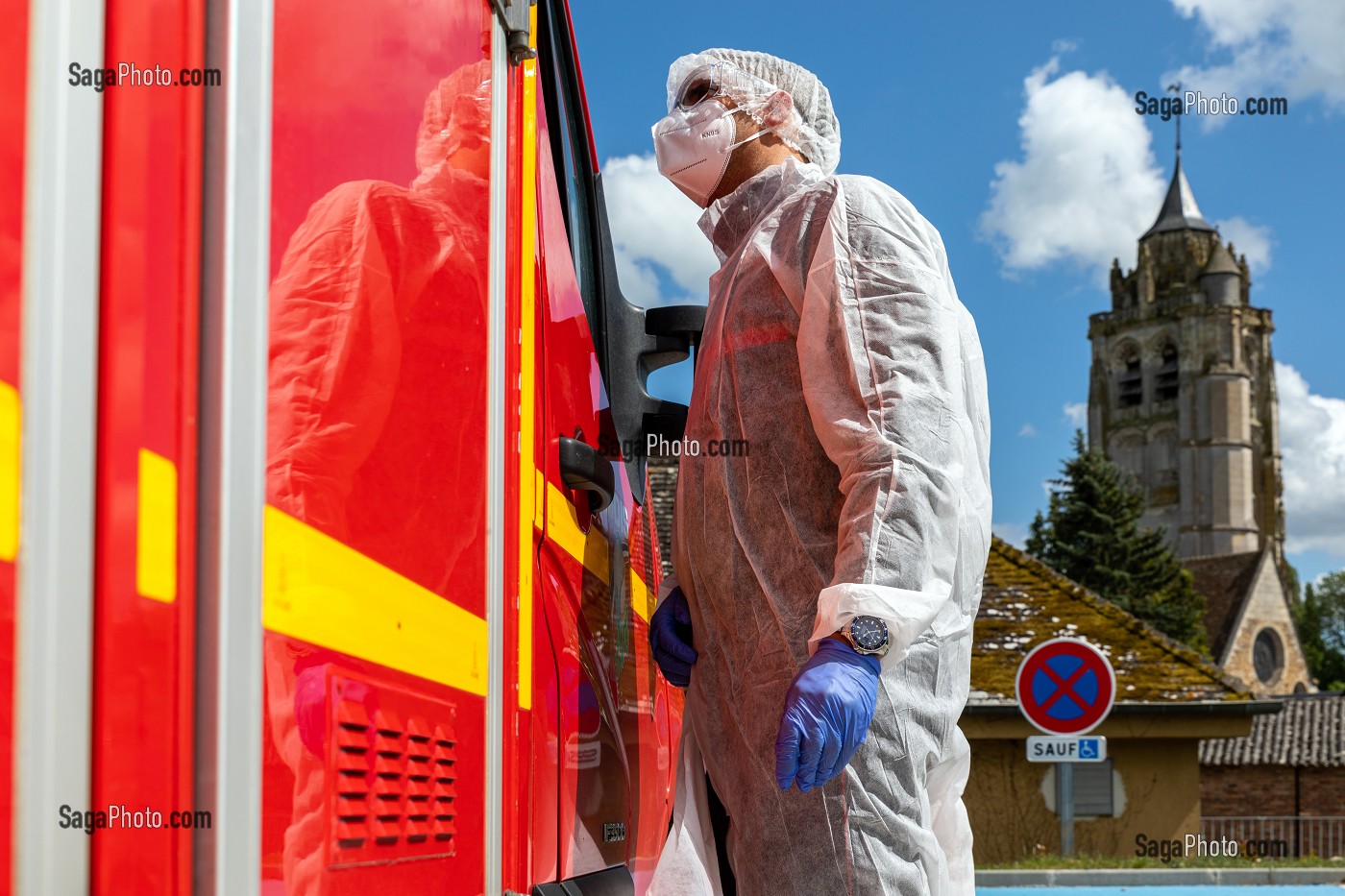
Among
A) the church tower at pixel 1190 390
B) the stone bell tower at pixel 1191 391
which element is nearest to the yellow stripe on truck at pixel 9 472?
the church tower at pixel 1190 390

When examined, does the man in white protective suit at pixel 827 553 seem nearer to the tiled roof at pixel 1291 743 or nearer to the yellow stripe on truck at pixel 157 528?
the yellow stripe on truck at pixel 157 528

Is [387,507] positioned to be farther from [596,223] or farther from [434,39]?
[596,223]

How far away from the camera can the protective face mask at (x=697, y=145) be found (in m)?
2.57

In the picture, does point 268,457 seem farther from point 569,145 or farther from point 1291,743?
point 1291,743

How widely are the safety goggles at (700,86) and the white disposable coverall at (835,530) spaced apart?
9.1 inches

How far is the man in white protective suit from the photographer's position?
2018 millimetres

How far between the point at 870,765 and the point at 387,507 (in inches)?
37.2

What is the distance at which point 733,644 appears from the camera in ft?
7.43

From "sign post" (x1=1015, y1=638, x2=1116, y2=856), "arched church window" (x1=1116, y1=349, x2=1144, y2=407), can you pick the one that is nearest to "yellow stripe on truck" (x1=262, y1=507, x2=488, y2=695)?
"sign post" (x1=1015, y1=638, x2=1116, y2=856)

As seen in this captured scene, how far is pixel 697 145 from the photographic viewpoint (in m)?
2.58

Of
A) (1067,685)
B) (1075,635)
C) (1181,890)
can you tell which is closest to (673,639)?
(1067,685)

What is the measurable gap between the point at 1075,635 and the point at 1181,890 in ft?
39.0

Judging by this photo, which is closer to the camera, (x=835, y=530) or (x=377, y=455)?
(x=377, y=455)

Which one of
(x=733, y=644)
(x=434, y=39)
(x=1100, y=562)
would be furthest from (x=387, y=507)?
(x=1100, y=562)
